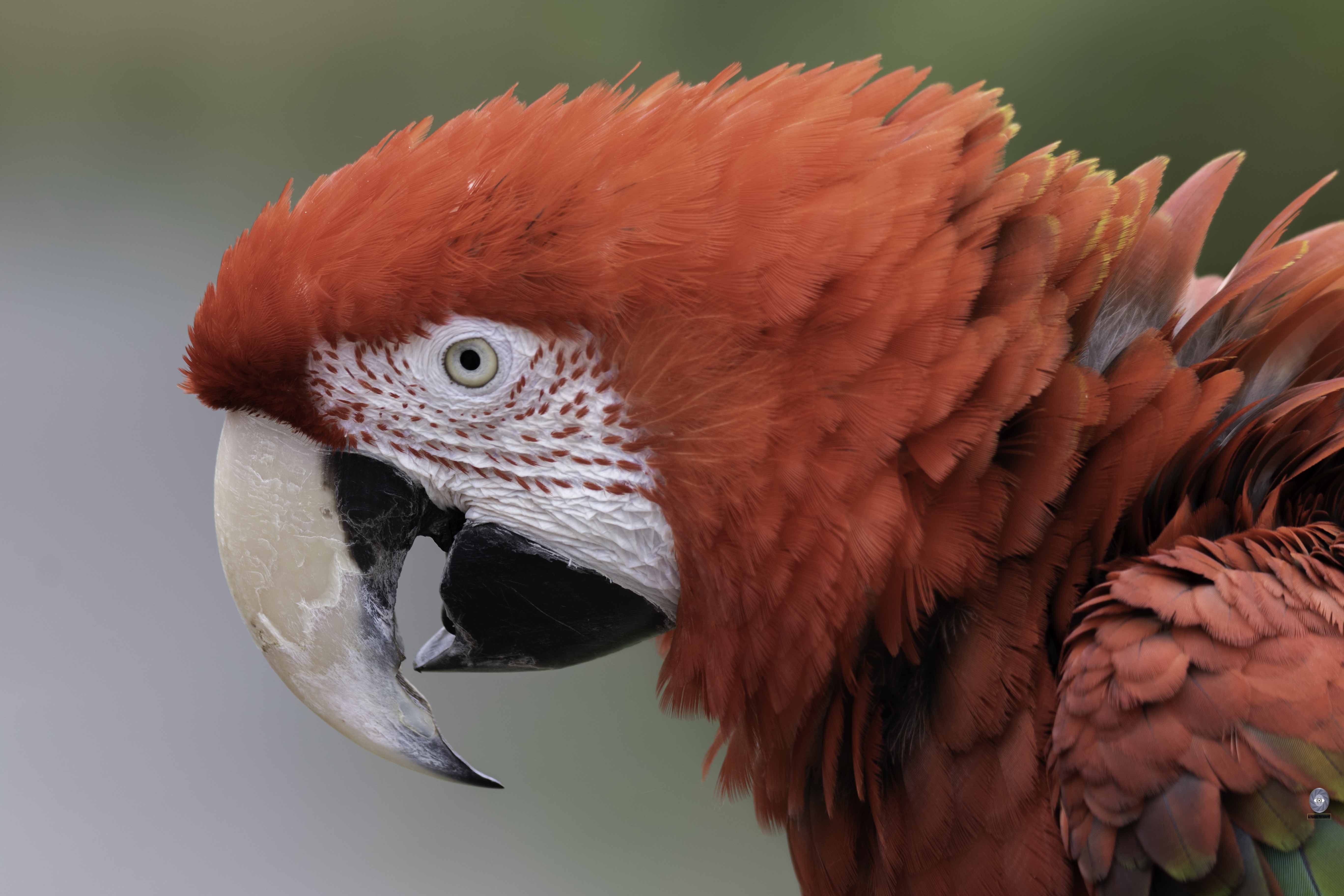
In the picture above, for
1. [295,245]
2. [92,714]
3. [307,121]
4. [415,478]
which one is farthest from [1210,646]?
[92,714]

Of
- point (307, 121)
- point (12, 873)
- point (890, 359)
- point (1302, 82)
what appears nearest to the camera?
point (890, 359)

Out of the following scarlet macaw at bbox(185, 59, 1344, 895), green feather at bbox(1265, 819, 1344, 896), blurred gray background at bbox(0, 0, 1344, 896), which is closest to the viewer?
green feather at bbox(1265, 819, 1344, 896)

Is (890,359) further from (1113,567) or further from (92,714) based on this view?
(92,714)

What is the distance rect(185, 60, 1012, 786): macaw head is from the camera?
27.9 inches

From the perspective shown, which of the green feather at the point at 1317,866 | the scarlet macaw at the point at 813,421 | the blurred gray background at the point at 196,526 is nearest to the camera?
the green feather at the point at 1317,866

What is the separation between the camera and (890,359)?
70 cm

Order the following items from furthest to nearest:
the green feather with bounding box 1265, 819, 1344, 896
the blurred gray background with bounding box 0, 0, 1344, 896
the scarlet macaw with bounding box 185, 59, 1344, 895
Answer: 1. the blurred gray background with bounding box 0, 0, 1344, 896
2. the scarlet macaw with bounding box 185, 59, 1344, 895
3. the green feather with bounding box 1265, 819, 1344, 896

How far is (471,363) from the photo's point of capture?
757mm

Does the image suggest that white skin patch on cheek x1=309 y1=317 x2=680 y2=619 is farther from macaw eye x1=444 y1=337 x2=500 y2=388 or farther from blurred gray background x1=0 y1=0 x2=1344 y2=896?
blurred gray background x1=0 y1=0 x2=1344 y2=896

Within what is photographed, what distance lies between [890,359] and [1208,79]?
160cm

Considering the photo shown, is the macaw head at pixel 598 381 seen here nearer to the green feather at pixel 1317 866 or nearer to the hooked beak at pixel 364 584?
the hooked beak at pixel 364 584

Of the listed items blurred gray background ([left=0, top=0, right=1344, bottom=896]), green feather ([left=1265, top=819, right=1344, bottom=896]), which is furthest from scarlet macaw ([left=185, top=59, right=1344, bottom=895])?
blurred gray background ([left=0, top=0, right=1344, bottom=896])

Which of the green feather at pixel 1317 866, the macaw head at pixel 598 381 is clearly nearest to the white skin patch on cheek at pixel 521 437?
the macaw head at pixel 598 381

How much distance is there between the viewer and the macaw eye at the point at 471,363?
29.5 inches
